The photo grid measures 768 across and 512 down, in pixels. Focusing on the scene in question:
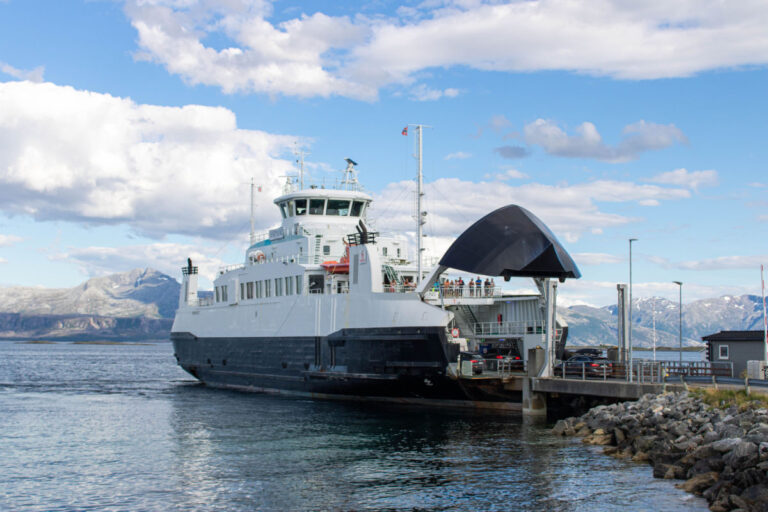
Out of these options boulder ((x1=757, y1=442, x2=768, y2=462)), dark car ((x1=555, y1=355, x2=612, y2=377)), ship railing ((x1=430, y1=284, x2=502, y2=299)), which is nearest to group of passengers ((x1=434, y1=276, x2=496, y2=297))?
ship railing ((x1=430, y1=284, x2=502, y2=299))

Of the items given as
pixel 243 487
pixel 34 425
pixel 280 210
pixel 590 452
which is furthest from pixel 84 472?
pixel 280 210

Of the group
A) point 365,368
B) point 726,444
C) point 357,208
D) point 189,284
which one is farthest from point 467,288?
point 189,284

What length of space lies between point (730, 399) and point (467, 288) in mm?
14582

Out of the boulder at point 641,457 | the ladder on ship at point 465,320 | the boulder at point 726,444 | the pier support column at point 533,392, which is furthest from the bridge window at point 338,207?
the boulder at point 726,444

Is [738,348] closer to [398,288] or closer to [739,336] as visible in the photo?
[739,336]

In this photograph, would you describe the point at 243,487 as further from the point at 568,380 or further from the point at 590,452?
the point at 568,380

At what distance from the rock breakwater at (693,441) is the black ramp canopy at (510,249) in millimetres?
6317

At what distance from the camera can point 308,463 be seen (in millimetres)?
22750

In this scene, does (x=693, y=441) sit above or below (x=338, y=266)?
below

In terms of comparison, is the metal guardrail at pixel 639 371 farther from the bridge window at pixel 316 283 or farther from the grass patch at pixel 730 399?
the bridge window at pixel 316 283

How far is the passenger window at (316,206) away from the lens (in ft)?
147

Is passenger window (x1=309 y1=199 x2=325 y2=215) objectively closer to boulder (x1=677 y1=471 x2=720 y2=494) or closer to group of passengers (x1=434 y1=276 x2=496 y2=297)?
group of passengers (x1=434 y1=276 x2=496 y2=297)

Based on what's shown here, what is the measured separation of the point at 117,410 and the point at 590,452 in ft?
76.2

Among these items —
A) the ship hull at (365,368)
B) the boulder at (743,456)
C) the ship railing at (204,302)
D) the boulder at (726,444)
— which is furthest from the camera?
the ship railing at (204,302)
